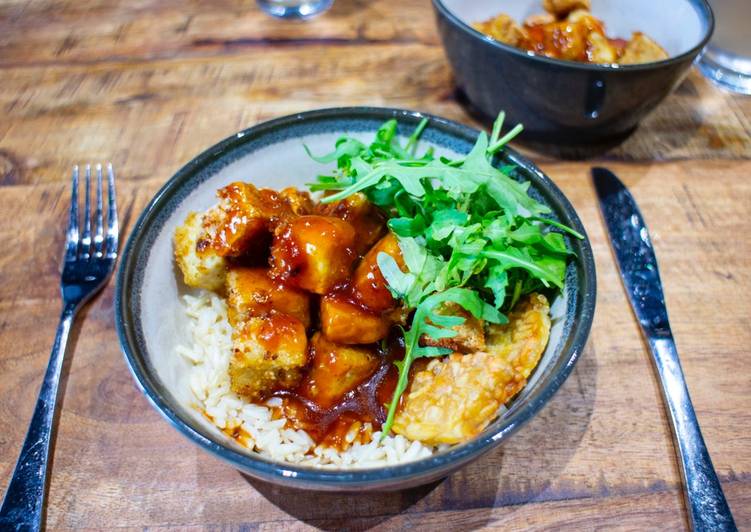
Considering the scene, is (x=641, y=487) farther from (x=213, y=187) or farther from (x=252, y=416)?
(x=213, y=187)

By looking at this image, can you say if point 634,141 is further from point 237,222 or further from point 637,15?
point 237,222

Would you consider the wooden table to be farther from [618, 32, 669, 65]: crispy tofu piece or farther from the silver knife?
[618, 32, 669, 65]: crispy tofu piece

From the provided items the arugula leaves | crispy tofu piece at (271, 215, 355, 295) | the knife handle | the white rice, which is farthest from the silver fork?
the knife handle

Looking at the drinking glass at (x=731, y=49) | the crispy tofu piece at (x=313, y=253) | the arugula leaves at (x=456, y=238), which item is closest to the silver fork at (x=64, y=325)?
the crispy tofu piece at (x=313, y=253)

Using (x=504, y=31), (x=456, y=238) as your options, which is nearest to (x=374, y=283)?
(x=456, y=238)

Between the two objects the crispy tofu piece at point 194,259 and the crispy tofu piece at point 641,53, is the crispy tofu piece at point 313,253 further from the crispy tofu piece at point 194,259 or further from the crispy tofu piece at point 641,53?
the crispy tofu piece at point 641,53

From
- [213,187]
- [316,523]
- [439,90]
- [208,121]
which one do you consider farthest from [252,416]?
[439,90]
